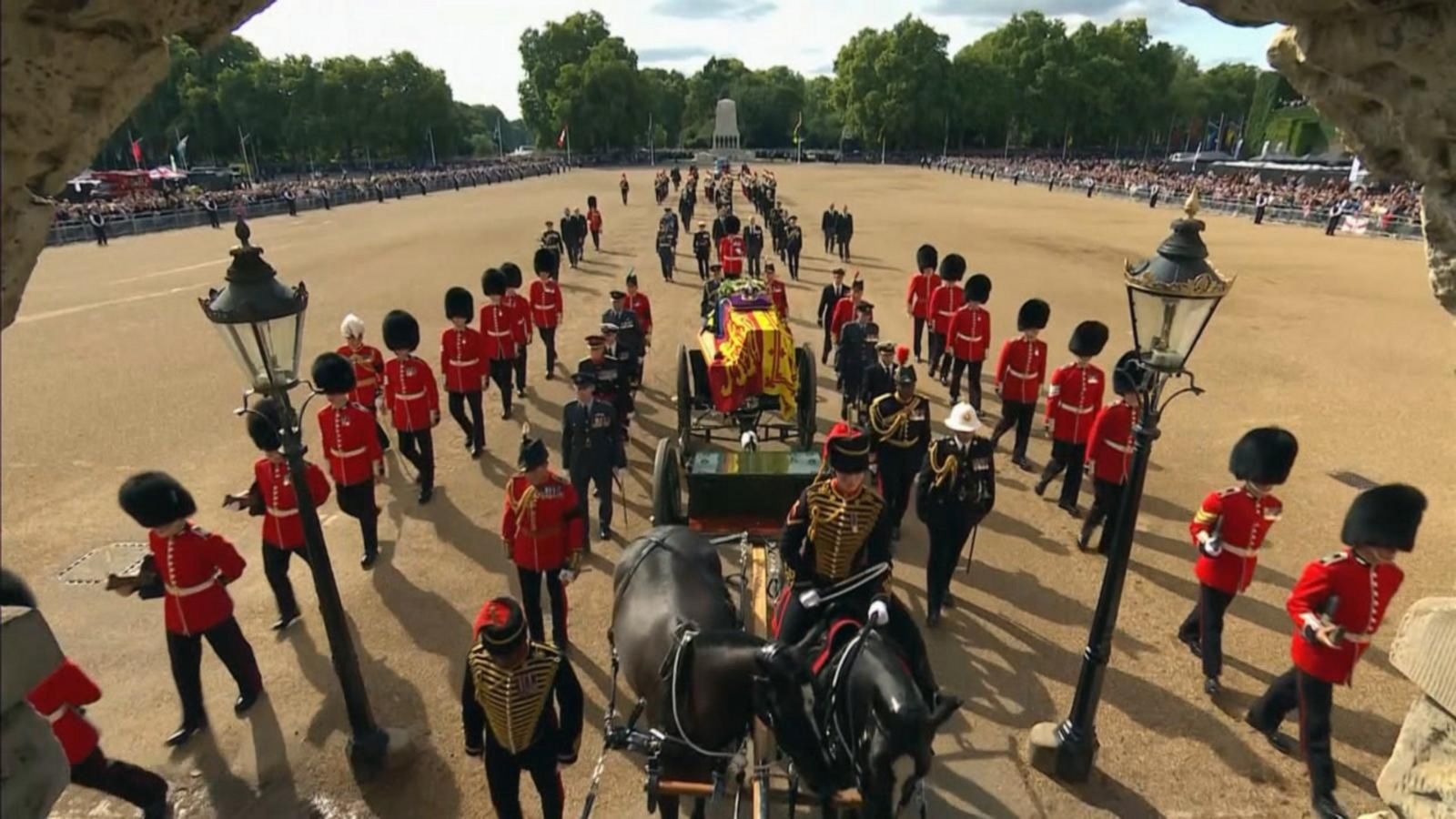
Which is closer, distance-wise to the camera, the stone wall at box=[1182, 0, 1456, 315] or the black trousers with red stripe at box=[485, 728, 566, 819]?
the stone wall at box=[1182, 0, 1456, 315]

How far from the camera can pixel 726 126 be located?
76.5m

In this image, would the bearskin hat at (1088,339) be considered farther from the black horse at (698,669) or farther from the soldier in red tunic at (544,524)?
the soldier in red tunic at (544,524)

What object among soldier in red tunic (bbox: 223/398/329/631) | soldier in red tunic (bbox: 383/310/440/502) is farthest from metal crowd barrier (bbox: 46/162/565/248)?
soldier in red tunic (bbox: 223/398/329/631)

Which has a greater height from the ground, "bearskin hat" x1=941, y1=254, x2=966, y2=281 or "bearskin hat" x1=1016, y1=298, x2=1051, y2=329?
"bearskin hat" x1=941, y1=254, x2=966, y2=281

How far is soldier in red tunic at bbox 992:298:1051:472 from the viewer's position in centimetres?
843

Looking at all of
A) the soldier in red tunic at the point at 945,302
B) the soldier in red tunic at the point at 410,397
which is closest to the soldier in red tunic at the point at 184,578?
the soldier in red tunic at the point at 410,397

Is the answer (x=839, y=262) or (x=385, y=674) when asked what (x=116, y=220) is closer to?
(x=839, y=262)

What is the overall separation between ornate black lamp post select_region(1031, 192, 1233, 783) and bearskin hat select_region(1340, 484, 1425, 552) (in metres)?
1.16

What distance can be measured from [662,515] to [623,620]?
1.76 m

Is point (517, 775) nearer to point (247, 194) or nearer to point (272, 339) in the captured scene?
point (272, 339)

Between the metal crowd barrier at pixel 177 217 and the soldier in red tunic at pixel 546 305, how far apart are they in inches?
661

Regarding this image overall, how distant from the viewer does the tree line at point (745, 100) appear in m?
66.1

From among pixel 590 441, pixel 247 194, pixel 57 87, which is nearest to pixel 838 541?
pixel 590 441

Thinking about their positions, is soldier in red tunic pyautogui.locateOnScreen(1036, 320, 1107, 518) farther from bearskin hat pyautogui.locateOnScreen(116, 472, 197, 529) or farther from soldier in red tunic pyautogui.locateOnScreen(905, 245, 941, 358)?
bearskin hat pyautogui.locateOnScreen(116, 472, 197, 529)
